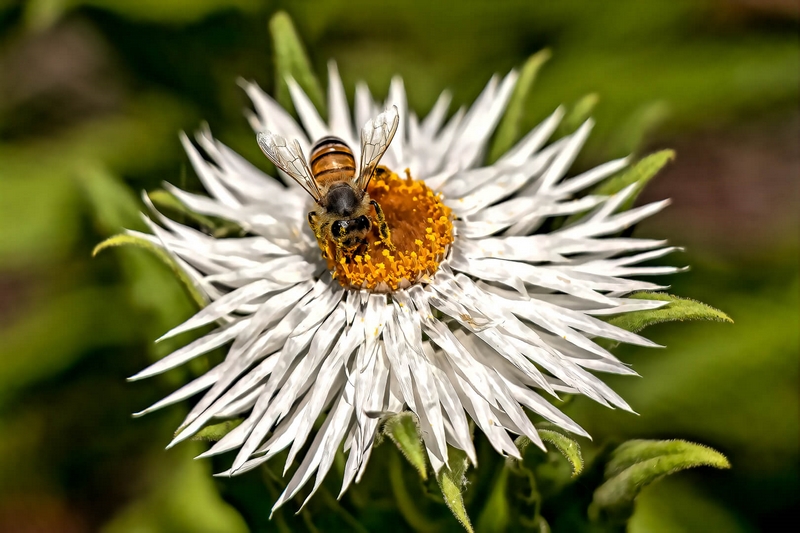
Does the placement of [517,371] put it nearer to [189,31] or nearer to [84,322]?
[84,322]

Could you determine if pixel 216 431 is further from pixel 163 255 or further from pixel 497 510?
pixel 497 510

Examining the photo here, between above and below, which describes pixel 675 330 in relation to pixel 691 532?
above

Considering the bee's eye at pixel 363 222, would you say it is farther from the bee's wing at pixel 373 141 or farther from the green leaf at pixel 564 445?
the green leaf at pixel 564 445

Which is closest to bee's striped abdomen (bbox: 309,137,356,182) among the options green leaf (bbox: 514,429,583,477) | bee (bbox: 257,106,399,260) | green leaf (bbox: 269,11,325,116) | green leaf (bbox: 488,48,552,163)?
bee (bbox: 257,106,399,260)

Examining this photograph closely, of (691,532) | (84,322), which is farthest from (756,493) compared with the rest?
(84,322)

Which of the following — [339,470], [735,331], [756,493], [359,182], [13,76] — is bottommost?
[756,493]

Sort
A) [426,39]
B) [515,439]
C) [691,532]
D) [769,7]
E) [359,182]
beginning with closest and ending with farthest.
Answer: [515,439] → [359,182] → [691,532] → [426,39] → [769,7]

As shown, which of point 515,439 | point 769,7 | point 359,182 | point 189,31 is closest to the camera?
point 515,439

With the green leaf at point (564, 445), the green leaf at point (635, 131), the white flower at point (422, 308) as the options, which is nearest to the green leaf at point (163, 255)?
the white flower at point (422, 308)

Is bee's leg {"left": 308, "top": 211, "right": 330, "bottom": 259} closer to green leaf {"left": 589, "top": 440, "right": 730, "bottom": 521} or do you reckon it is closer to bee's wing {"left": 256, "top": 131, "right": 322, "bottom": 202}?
bee's wing {"left": 256, "top": 131, "right": 322, "bottom": 202}
